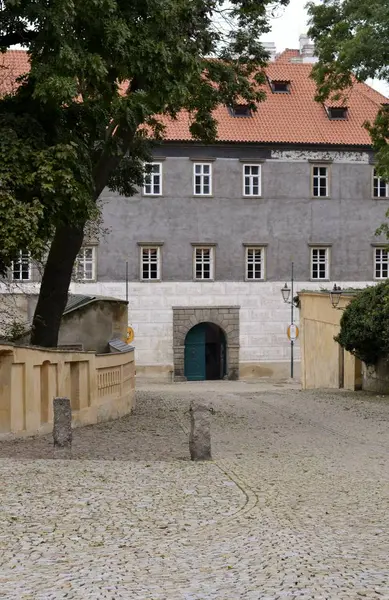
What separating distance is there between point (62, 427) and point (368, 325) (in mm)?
15447

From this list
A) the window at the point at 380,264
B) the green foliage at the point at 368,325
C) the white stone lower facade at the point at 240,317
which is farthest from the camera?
the window at the point at 380,264

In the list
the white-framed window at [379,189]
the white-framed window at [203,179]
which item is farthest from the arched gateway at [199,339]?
the white-framed window at [379,189]

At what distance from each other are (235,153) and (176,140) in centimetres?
277

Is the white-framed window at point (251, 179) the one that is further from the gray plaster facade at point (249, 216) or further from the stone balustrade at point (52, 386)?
the stone balustrade at point (52, 386)

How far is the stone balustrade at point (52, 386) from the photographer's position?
16.6m

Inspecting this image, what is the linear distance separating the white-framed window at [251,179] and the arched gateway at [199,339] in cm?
520

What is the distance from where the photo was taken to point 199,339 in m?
49.2

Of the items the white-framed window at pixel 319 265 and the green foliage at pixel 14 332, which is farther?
the white-framed window at pixel 319 265

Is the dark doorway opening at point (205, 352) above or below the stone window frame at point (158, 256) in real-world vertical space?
below

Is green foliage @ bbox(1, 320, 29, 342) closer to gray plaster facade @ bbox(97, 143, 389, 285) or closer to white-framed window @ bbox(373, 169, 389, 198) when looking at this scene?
gray plaster facade @ bbox(97, 143, 389, 285)

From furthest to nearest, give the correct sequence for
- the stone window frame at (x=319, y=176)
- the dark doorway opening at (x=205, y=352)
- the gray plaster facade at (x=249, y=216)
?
the stone window frame at (x=319, y=176) → the dark doorway opening at (x=205, y=352) → the gray plaster facade at (x=249, y=216)

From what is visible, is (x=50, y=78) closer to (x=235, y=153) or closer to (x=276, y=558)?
(x=276, y=558)

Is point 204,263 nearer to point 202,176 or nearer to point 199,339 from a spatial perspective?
point 199,339

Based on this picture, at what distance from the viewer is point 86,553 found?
819cm
